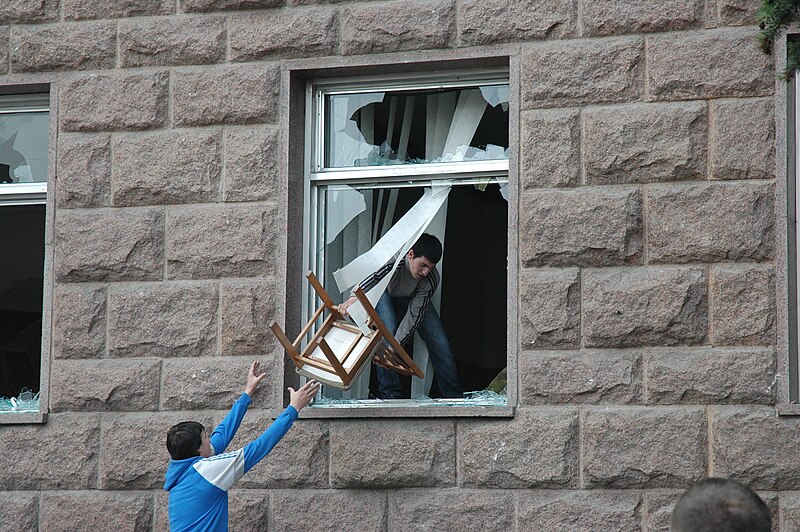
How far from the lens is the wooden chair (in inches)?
301

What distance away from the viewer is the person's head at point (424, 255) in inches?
330

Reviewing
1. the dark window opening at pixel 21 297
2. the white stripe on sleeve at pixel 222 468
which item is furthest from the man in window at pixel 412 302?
the dark window opening at pixel 21 297

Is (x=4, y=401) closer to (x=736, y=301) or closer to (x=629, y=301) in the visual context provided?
(x=629, y=301)

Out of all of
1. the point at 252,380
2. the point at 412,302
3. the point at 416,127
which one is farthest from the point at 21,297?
the point at 416,127

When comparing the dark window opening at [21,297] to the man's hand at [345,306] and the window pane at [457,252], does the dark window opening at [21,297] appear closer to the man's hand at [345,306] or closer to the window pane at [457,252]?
the window pane at [457,252]

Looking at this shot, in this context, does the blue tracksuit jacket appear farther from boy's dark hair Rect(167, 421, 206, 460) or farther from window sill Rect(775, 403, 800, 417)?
window sill Rect(775, 403, 800, 417)

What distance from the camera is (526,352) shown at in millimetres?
7738

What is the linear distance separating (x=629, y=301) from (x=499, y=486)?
1286mm

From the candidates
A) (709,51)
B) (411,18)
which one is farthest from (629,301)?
(411,18)

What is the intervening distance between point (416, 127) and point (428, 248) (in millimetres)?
775

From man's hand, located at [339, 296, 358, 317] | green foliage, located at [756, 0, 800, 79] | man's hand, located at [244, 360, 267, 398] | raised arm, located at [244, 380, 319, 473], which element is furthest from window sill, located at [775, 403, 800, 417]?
man's hand, located at [244, 360, 267, 398]

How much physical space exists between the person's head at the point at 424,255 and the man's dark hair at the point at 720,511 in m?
4.80

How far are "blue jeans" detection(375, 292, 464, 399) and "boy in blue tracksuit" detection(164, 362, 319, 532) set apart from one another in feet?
3.92

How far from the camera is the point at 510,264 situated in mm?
7828
